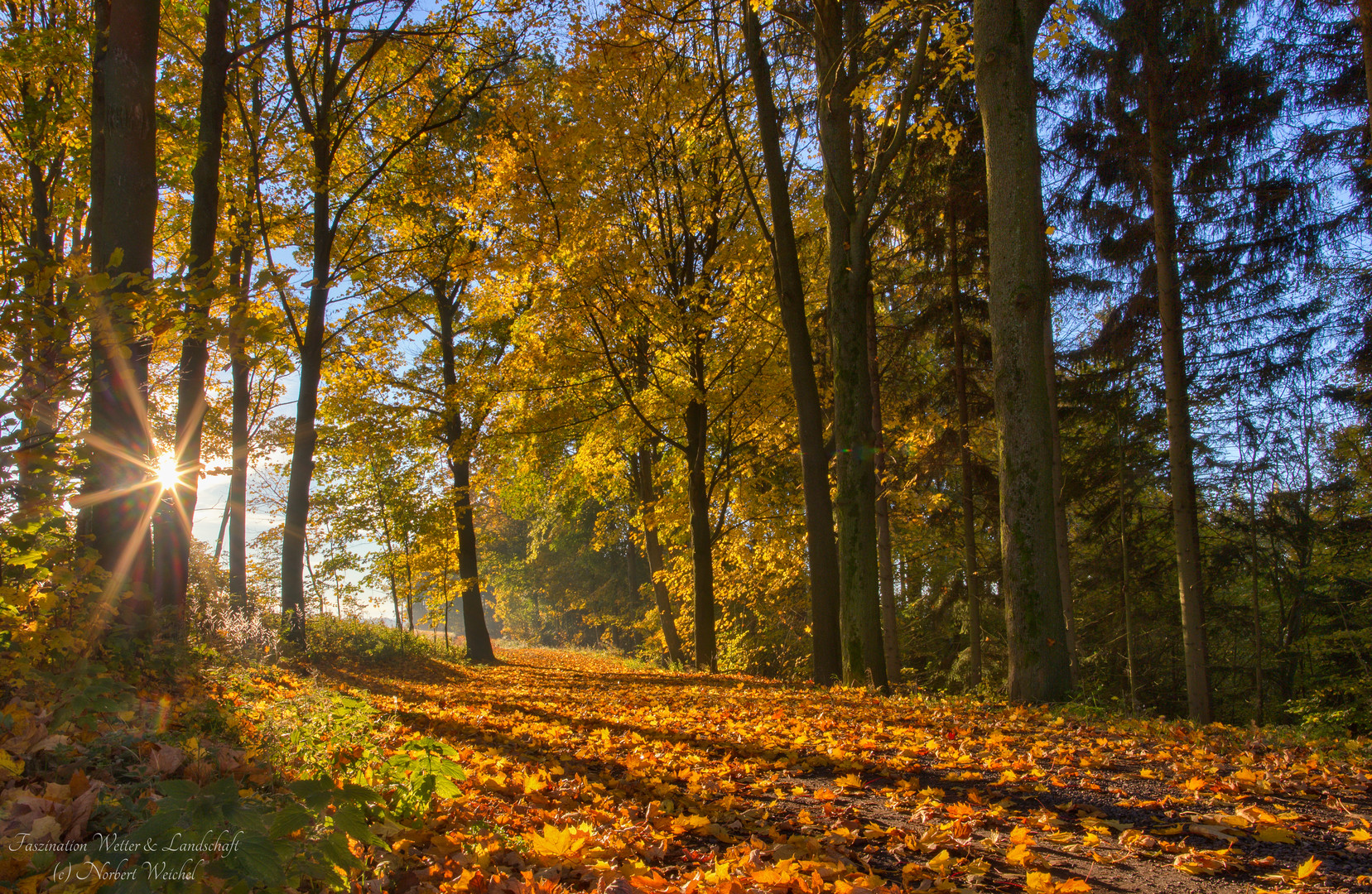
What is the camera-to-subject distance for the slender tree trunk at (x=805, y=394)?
8.80 metres

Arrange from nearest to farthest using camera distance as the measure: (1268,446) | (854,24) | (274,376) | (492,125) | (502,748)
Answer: (502,748) < (854,24) < (492,125) < (1268,446) < (274,376)

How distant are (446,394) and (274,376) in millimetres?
8303

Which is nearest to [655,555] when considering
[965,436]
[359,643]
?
[359,643]

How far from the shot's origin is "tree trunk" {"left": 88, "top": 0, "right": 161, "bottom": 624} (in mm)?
5391

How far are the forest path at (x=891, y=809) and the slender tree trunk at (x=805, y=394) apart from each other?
3.33m

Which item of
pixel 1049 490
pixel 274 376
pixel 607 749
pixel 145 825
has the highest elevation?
pixel 274 376

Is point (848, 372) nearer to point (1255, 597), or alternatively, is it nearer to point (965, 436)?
point (965, 436)

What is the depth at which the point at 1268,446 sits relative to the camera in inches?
543

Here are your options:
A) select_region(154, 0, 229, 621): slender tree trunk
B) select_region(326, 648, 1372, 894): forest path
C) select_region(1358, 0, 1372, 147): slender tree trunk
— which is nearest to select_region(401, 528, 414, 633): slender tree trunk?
select_region(154, 0, 229, 621): slender tree trunk

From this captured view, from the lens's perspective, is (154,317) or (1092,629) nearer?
(154,317)

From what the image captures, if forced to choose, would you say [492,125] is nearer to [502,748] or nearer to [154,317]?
[154,317]

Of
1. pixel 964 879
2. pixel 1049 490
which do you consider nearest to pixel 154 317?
pixel 964 879

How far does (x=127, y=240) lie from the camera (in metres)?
5.57

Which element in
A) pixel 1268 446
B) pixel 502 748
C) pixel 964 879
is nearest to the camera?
pixel 964 879
